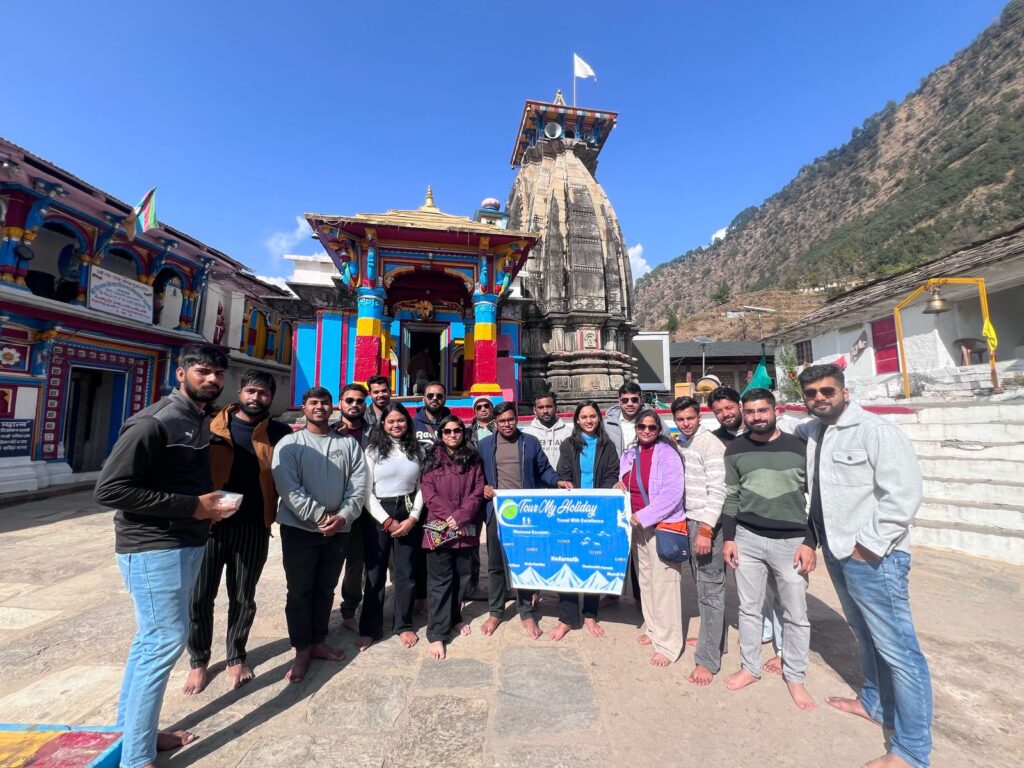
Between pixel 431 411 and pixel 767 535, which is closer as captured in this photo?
pixel 767 535

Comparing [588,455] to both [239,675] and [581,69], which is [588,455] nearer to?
[239,675]

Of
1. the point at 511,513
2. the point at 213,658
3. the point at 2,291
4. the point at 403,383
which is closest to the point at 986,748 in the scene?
the point at 511,513

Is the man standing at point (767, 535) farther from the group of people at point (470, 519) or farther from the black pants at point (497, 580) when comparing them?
the black pants at point (497, 580)

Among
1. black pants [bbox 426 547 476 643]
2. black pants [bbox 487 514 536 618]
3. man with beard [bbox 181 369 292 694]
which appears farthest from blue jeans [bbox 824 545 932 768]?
man with beard [bbox 181 369 292 694]

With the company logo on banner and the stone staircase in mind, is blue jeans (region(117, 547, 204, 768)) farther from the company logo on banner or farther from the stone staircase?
the stone staircase

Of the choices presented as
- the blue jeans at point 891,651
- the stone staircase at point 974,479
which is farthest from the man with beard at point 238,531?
the stone staircase at point 974,479

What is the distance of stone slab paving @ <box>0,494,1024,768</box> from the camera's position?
7.02 feet

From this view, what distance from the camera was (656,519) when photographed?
305 centimetres

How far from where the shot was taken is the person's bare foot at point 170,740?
7.02ft

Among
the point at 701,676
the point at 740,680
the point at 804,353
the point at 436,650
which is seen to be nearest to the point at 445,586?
the point at 436,650

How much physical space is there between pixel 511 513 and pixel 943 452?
6.26m

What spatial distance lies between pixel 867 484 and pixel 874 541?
0.97 feet

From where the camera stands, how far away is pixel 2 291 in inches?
317

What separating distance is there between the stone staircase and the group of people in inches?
149
